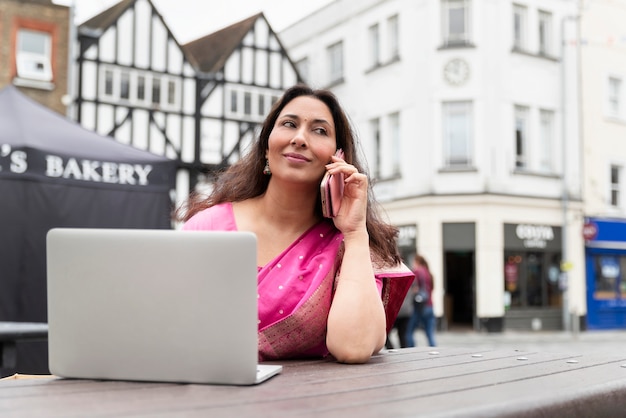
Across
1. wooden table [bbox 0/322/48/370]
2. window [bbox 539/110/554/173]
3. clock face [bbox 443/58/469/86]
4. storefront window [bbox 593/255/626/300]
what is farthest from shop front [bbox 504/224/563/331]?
wooden table [bbox 0/322/48/370]

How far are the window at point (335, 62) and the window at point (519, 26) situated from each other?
524cm

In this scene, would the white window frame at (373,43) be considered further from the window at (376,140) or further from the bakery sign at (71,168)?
the bakery sign at (71,168)

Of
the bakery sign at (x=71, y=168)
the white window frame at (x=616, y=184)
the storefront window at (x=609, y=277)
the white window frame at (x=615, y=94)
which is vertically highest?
the white window frame at (x=615, y=94)

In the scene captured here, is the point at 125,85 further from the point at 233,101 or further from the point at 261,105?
the point at 261,105

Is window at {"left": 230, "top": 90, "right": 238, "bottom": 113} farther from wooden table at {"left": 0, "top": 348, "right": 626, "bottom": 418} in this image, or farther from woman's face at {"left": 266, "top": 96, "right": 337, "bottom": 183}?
wooden table at {"left": 0, "top": 348, "right": 626, "bottom": 418}

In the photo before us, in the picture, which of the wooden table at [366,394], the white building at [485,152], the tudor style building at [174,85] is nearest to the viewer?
the wooden table at [366,394]

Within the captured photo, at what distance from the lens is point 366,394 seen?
1.37m

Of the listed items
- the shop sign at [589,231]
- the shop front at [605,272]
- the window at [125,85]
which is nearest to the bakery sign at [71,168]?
the window at [125,85]

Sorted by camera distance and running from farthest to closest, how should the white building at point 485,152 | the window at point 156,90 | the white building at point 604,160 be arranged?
the white building at point 604,160
the white building at point 485,152
the window at point 156,90

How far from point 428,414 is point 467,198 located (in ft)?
57.8

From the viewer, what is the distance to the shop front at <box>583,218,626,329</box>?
19.9 meters

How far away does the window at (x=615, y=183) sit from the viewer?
2089 centimetres

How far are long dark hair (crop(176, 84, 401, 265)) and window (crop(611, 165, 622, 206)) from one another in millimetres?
19955

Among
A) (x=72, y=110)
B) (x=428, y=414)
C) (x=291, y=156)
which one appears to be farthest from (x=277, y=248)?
(x=72, y=110)
